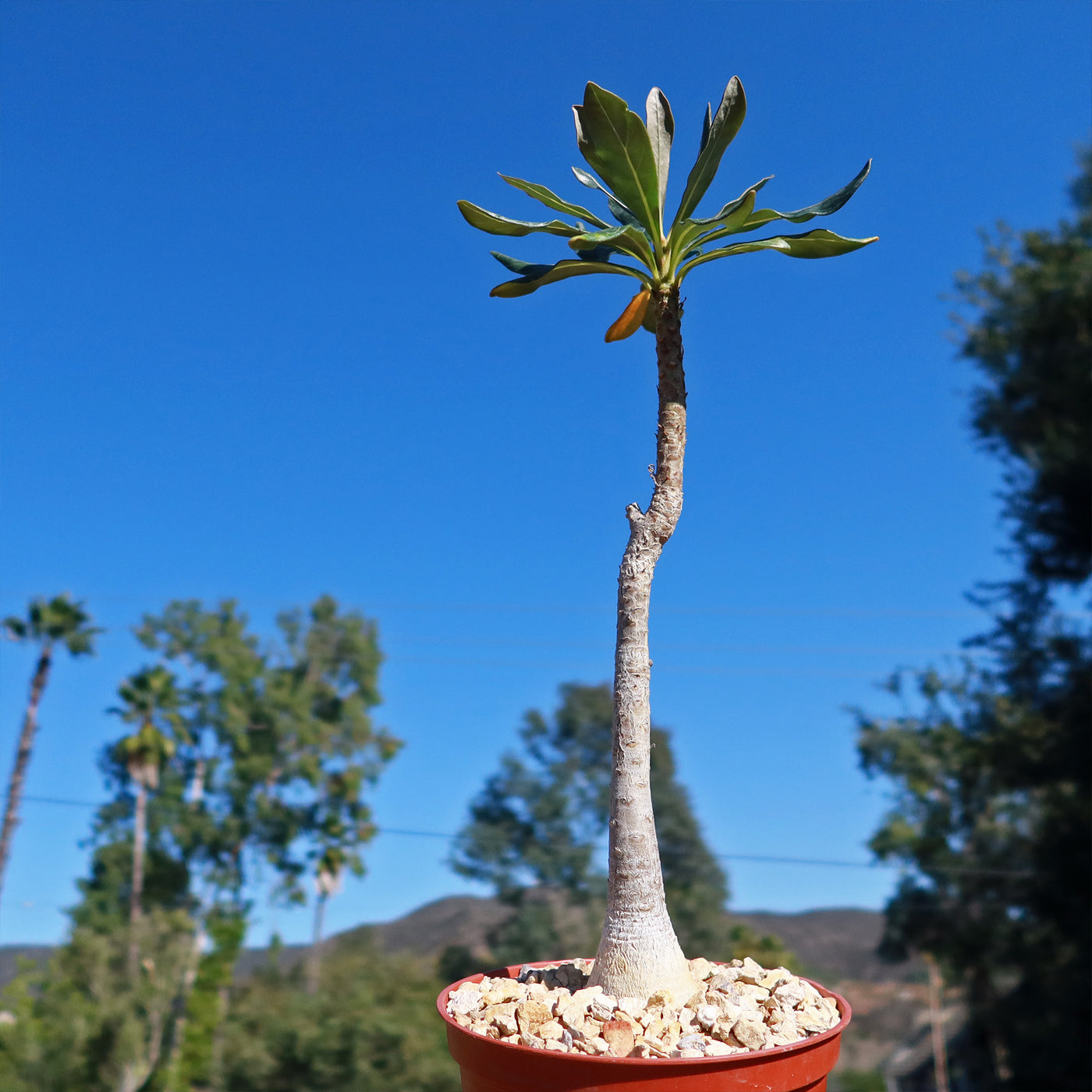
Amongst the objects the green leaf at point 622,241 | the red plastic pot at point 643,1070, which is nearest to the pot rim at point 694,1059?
the red plastic pot at point 643,1070

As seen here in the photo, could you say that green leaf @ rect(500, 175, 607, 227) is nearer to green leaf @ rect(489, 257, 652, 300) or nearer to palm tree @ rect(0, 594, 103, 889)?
green leaf @ rect(489, 257, 652, 300)

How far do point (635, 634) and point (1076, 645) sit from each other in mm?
10523

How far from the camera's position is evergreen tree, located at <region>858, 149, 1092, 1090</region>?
9.65 m

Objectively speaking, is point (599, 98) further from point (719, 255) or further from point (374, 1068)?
point (374, 1068)

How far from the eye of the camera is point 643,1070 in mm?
1066

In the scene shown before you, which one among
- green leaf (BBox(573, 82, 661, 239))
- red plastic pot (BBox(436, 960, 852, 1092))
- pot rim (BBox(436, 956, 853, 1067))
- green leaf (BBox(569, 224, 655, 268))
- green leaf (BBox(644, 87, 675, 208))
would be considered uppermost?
green leaf (BBox(644, 87, 675, 208))

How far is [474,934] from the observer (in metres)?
20.0

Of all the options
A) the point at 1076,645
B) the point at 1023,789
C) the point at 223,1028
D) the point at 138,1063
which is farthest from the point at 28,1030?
the point at 1076,645

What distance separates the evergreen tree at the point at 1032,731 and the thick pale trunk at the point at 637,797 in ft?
32.3

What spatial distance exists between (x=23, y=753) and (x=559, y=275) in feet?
58.2

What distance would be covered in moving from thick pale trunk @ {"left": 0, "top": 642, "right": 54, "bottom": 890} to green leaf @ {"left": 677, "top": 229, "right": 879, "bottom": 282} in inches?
668

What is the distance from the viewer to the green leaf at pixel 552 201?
1464mm

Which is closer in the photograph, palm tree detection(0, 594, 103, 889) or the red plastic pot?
the red plastic pot

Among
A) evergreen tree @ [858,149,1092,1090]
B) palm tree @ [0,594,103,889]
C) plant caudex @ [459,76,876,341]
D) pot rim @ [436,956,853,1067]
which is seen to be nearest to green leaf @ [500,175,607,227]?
plant caudex @ [459,76,876,341]
